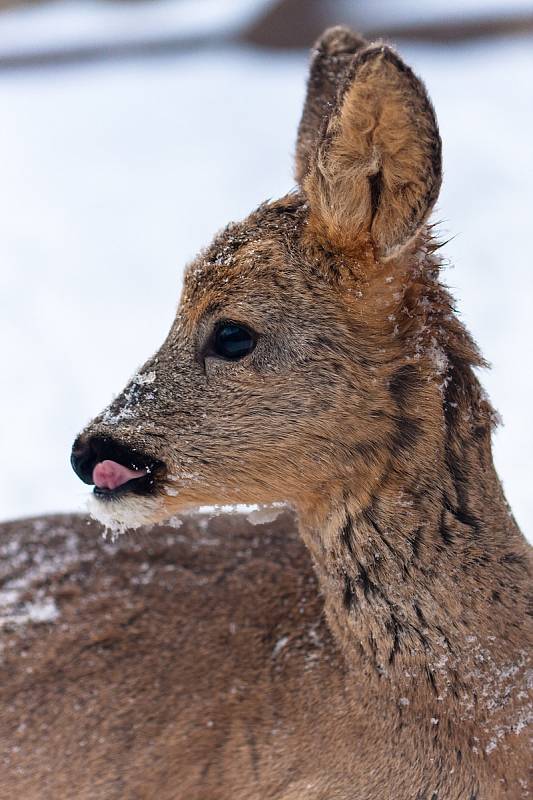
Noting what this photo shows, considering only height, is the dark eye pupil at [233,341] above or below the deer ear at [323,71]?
below

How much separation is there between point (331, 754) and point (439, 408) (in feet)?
2.88

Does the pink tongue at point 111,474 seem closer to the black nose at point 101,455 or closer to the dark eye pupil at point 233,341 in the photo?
the black nose at point 101,455

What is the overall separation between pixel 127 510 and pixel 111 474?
91 mm

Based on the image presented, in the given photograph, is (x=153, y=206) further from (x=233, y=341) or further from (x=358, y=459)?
(x=358, y=459)

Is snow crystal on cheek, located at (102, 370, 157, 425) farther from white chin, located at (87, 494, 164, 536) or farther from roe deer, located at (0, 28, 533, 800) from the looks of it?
white chin, located at (87, 494, 164, 536)

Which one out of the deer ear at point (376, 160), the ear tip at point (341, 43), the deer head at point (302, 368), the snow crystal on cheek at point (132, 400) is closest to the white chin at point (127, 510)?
the deer head at point (302, 368)

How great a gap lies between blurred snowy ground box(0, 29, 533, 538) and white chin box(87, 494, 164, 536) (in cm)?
230

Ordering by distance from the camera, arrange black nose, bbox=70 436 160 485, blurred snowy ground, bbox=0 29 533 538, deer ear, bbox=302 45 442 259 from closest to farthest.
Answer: deer ear, bbox=302 45 442 259
black nose, bbox=70 436 160 485
blurred snowy ground, bbox=0 29 533 538

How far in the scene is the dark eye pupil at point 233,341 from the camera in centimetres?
224

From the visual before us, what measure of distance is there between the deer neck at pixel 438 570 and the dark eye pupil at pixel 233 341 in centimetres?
37

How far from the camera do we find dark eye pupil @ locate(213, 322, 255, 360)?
7.35 feet

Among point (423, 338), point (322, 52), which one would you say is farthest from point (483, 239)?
point (423, 338)

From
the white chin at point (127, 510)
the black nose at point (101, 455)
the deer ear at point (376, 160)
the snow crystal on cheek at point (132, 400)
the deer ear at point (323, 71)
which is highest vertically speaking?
the deer ear at point (323, 71)

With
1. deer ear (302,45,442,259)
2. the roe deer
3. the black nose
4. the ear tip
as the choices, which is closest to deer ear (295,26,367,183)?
the ear tip
